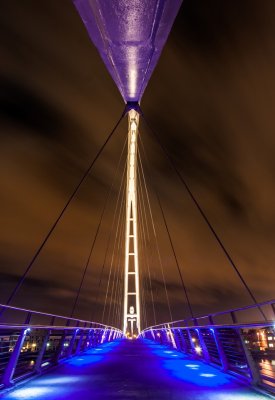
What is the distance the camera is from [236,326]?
214 inches

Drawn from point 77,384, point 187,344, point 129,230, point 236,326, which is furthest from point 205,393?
point 129,230

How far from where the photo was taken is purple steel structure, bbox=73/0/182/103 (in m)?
3.73

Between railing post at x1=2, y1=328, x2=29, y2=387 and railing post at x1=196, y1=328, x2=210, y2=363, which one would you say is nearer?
railing post at x1=2, y1=328, x2=29, y2=387

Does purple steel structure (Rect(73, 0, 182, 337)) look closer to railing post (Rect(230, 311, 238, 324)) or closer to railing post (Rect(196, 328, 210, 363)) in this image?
railing post (Rect(230, 311, 238, 324))

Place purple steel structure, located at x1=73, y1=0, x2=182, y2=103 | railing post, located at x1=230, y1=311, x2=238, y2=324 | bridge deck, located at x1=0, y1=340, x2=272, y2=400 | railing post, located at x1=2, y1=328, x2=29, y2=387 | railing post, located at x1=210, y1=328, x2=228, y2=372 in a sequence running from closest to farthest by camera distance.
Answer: purple steel structure, located at x1=73, y1=0, x2=182, y2=103 < bridge deck, located at x1=0, y1=340, x2=272, y2=400 < railing post, located at x1=2, y1=328, x2=29, y2=387 < railing post, located at x1=230, y1=311, x2=238, y2=324 < railing post, located at x1=210, y1=328, x2=228, y2=372

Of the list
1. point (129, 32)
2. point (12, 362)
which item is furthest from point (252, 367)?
point (129, 32)

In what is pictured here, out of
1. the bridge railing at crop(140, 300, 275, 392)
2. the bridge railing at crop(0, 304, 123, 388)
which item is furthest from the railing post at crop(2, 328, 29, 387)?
the bridge railing at crop(140, 300, 275, 392)

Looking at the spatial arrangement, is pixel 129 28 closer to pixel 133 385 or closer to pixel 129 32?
pixel 129 32

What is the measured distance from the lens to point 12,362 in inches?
193

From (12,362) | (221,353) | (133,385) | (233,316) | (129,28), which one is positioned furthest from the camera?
(221,353)

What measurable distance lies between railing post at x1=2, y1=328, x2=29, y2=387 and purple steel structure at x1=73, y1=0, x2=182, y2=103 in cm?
448

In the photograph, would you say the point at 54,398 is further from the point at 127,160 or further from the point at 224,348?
the point at 127,160

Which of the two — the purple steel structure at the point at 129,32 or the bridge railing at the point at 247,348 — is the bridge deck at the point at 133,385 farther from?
the purple steel structure at the point at 129,32

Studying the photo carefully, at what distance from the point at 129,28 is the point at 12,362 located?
16.2 feet
